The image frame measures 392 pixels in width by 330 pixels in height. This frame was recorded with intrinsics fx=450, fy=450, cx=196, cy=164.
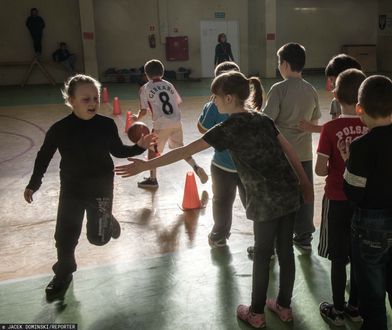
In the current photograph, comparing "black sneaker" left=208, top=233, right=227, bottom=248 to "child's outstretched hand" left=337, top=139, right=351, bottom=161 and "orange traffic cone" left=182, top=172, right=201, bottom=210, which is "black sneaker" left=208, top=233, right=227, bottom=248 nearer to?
"orange traffic cone" left=182, top=172, right=201, bottom=210

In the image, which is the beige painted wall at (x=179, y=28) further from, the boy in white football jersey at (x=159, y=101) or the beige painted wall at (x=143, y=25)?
the boy in white football jersey at (x=159, y=101)

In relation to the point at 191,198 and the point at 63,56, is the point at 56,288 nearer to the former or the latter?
the point at 191,198

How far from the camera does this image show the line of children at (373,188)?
2.13 meters

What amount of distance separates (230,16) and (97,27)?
5479 millimetres

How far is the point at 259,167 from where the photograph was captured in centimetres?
243

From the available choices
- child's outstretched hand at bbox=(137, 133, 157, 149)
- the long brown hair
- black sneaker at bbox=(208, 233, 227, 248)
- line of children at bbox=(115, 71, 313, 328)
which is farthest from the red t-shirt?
black sneaker at bbox=(208, 233, 227, 248)

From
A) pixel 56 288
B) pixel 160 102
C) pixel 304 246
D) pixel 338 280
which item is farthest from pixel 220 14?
pixel 338 280

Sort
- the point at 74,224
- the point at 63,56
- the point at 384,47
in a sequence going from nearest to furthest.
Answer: the point at 74,224
the point at 63,56
the point at 384,47

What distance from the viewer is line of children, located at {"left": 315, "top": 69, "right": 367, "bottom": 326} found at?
2.53 m

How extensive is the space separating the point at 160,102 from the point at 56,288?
2715mm

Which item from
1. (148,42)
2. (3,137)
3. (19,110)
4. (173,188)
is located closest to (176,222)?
(173,188)

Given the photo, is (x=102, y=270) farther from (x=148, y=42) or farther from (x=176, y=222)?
(x=148, y=42)

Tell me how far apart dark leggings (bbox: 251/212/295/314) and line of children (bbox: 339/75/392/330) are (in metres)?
0.38

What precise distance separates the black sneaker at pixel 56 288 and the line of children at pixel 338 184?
1767 millimetres
